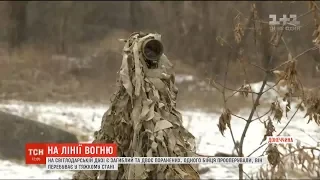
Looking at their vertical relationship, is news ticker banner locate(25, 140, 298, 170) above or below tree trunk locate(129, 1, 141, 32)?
below

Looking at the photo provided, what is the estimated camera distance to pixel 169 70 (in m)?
2.15

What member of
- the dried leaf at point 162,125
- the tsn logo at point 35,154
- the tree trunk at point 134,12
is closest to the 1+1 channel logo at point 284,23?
the dried leaf at point 162,125

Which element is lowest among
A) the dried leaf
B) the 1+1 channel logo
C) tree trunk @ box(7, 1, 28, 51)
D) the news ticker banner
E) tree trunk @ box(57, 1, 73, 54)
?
the news ticker banner

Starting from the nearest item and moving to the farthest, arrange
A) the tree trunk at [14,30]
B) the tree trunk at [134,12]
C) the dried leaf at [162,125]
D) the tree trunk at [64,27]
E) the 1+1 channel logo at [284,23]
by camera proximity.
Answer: the dried leaf at [162,125] < the 1+1 channel logo at [284,23] < the tree trunk at [14,30] < the tree trunk at [64,27] < the tree trunk at [134,12]

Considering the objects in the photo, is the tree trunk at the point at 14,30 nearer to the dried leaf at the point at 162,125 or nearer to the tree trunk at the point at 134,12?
the dried leaf at the point at 162,125

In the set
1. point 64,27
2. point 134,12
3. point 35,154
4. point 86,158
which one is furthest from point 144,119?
point 134,12

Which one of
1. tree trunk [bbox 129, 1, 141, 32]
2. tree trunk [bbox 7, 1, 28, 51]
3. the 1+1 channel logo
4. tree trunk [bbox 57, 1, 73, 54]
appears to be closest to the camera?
the 1+1 channel logo

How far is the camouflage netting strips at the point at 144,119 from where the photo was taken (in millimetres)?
2012

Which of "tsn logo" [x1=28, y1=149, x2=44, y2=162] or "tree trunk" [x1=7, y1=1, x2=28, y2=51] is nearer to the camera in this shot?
"tsn logo" [x1=28, y1=149, x2=44, y2=162]

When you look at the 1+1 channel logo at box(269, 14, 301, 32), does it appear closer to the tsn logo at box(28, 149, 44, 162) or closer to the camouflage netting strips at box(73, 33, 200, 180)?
the camouflage netting strips at box(73, 33, 200, 180)

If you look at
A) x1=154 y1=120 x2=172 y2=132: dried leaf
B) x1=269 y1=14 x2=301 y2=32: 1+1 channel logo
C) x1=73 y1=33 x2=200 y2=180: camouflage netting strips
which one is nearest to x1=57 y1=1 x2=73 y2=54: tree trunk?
x1=269 y1=14 x2=301 y2=32: 1+1 channel logo

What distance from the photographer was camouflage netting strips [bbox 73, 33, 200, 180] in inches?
79.2

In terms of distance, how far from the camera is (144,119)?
201cm

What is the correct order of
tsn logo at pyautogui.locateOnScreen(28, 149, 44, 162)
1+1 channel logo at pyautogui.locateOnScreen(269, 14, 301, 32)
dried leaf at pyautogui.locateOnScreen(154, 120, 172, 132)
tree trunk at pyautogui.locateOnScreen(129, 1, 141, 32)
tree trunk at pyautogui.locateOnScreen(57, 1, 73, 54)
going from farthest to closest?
tree trunk at pyautogui.locateOnScreen(129, 1, 141, 32) < tree trunk at pyautogui.locateOnScreen(57, 1, 73, 54) < 1+1 channel logo at pyautogui.locateOnScreen(269, 14, 301, 32) < tsn logo at pyautogui.locateOnScreen(28, 149, 44, 162) < dried leaf at pyautogui.locateOnScreen(154, 120, 172, 132)
